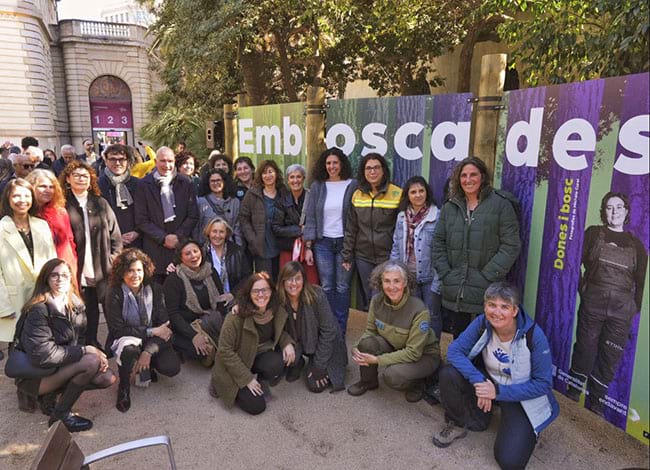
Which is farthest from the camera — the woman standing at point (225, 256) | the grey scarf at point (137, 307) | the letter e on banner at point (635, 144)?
the woman standing at point (225, 256)

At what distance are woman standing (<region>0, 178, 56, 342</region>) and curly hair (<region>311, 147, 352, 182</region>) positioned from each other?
2288 millimetres

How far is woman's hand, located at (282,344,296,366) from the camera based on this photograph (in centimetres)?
388

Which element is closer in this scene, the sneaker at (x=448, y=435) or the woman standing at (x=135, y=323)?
the sneaker at (x=448, y=435)

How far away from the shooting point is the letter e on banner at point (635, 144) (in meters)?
2.67

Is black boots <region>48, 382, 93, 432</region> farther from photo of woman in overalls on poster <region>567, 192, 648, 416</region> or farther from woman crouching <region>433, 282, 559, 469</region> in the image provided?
photo of woman in overalls on poster <region>567, 192, 648, 416</region>

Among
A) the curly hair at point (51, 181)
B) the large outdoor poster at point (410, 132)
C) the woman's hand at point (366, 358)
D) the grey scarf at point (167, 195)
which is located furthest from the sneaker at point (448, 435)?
the curly hair at point (51, 181)

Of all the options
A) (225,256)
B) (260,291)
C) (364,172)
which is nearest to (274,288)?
(260,291)

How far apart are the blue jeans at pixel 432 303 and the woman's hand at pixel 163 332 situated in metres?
1.97

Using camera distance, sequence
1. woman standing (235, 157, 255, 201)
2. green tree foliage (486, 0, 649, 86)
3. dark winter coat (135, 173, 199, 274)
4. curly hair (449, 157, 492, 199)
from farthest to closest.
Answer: woman standing (235, 157, 255, 201) < dark winter coat (135, 173, 199, 274) < green tree foliage (486, 0, 649, 86) < curly hair (449, 157, 492, 199)

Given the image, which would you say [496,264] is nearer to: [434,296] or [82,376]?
[434,296]

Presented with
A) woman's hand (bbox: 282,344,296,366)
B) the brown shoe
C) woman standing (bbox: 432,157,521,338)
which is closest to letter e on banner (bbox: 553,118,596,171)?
woman standing (bbox: 432,157,521,338)

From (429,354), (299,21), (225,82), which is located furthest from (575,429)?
(225,82)

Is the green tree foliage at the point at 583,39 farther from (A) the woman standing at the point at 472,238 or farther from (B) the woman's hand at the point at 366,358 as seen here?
(B) the woman's hand at the point at 366,358

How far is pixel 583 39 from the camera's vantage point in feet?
18.4
